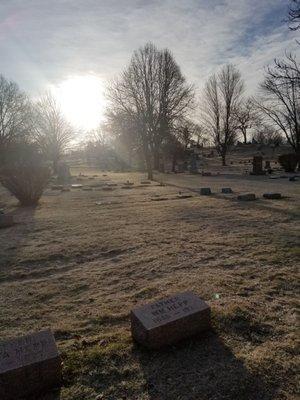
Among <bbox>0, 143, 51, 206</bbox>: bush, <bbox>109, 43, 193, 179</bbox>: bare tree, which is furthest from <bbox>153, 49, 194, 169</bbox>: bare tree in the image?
<bbox>0, 143, 51, 206</bbox>: bush

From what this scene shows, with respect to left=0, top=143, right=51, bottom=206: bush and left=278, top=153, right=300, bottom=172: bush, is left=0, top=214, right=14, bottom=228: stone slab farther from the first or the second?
left=278, top=153, right=300, bottom=172: bush

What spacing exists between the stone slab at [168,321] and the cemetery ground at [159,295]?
0.09 m

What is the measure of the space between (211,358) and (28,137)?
43.0 metres

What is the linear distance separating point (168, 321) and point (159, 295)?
122 cm

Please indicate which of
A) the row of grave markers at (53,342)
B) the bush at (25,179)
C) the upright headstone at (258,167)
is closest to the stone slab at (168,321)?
the row of grave markers at (53,342)

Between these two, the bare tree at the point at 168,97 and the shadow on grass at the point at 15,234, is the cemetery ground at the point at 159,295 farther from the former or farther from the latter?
the bare tree at the point at 168,97

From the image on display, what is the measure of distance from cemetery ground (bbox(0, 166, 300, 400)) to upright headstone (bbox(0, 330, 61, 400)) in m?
0.16

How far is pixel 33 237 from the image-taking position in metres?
8.04

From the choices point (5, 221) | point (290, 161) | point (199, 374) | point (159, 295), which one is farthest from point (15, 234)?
point (290, 161)

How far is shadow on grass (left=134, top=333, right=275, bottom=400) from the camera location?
268cm

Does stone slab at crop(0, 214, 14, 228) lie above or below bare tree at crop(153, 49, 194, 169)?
below

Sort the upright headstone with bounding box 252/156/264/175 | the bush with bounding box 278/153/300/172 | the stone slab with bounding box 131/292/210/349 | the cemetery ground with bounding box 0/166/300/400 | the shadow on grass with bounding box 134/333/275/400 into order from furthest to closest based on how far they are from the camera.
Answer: the bush with bounding box 278/153/300/172 → the upright headstone with bounding box 252/156/264/175 → the stone slab with bounding box 131/292/210/349 → the cemetery ground with bounding box 0/166/300/400 → the shadow on grass with bounding box 134/333/275/400

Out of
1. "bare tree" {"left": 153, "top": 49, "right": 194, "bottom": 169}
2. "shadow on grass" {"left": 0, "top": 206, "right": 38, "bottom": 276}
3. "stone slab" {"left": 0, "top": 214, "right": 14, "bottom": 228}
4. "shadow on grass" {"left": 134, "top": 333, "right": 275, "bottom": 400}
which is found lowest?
"shadow on grass" {"left": 134, "top": 333, "right": 275, "bottom": 400}

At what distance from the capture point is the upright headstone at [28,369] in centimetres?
270
